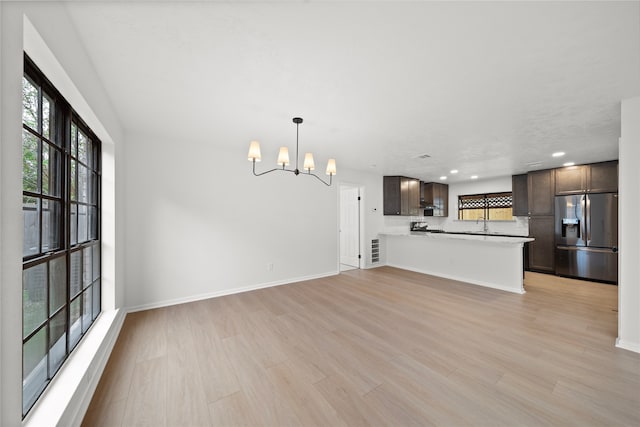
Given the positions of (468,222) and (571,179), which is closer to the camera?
(571,179)

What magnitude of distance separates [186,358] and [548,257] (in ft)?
23.2

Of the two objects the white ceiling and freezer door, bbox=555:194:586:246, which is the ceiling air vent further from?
the white ceiling

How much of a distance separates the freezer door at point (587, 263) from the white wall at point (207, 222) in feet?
17.4

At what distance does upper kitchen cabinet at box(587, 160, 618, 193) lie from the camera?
4489 millimetres

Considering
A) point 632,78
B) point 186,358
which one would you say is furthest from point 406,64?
point 186,358

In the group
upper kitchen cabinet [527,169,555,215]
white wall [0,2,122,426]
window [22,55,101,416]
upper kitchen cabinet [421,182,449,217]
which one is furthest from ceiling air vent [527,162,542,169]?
window [22,55,101,416]

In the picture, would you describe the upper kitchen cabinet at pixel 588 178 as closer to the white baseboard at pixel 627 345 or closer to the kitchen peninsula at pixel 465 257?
the kitchen peninsula at pixel 465 257

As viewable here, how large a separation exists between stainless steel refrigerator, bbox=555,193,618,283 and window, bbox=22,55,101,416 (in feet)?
25.3

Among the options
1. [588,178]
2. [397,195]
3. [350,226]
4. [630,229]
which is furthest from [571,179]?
[350,226]

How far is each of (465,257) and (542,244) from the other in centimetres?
223

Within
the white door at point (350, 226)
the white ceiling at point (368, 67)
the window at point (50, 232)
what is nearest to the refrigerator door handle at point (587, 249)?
the white ceiling at point (368, 67)

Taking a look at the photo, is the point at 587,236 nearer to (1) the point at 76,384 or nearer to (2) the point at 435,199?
(2) the point at 435,199

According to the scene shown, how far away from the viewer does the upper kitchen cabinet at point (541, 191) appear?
5.23m

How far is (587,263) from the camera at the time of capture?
471 cm
